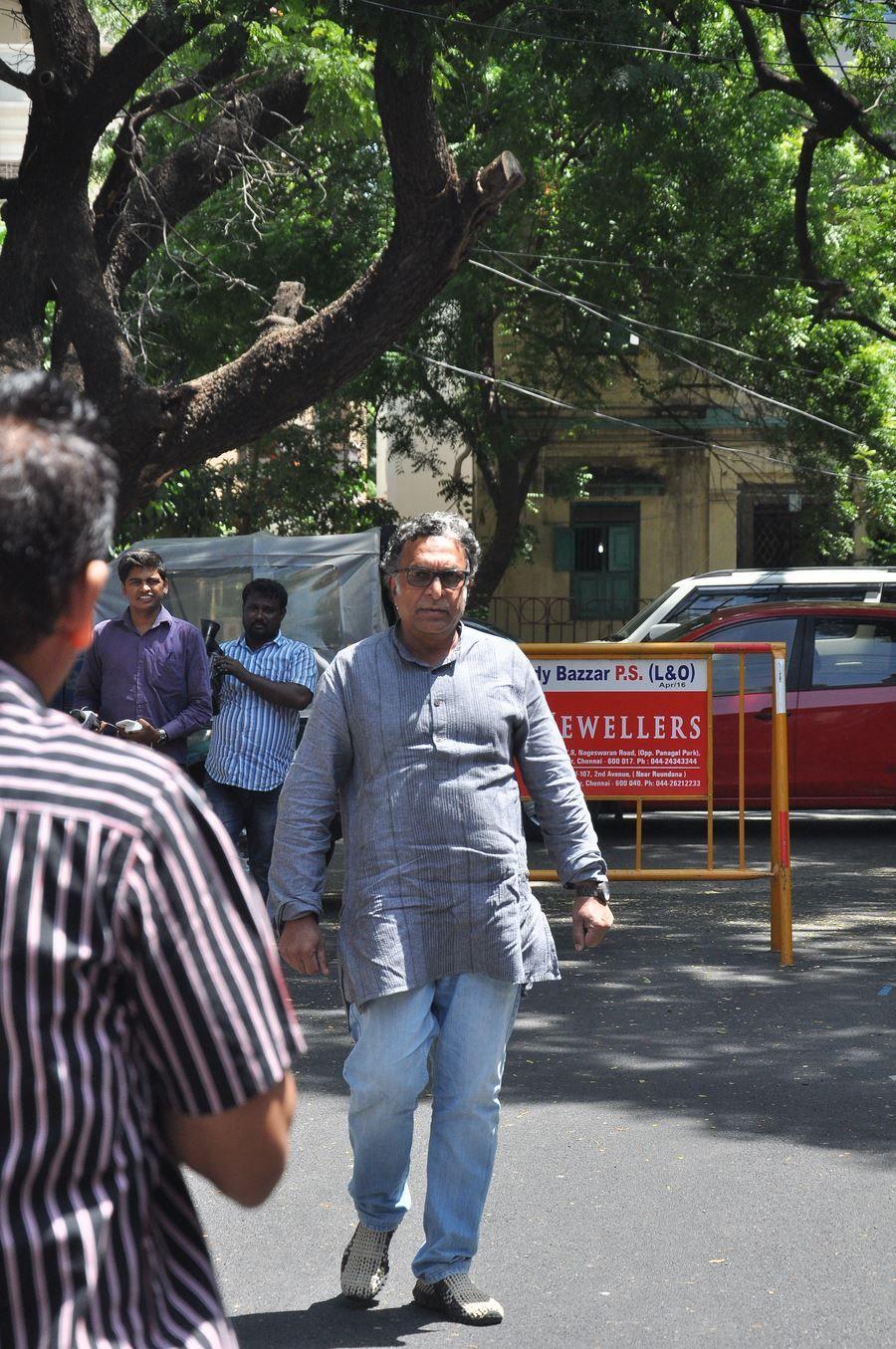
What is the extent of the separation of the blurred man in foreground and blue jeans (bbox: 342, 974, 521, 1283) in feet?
7.49

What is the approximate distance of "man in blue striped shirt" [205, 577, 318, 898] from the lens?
791cm

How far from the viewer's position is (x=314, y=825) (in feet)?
13.0

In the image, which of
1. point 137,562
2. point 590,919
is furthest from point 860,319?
point 590,919

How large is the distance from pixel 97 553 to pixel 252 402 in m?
8.71

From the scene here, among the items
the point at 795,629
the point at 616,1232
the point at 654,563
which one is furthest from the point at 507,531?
the point at 616,1232

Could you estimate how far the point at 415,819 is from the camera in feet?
12.7

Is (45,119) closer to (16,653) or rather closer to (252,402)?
(252,402)

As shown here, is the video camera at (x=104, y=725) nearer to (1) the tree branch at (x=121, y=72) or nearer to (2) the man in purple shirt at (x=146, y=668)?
(2) the man in purple shirt at (x=146, y=668)

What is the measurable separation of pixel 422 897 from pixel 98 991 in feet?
7.96

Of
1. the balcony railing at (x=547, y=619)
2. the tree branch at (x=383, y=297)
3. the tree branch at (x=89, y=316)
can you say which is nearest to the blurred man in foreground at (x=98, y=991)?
the tree branch at (x=383, y=297)

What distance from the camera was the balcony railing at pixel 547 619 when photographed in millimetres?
27281

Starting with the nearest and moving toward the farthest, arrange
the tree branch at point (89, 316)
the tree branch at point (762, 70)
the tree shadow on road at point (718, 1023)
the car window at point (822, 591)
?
the tree shadow on road at point (718, 1023), the tree branch at point (89, 316), the tree branch at point (762, 70), the car window at point (822, 591)

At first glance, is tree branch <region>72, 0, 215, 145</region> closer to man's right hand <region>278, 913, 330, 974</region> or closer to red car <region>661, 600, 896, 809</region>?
red car <region>661, 600, 896, 809</region>

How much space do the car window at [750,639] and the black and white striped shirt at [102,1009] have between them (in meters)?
10.6
